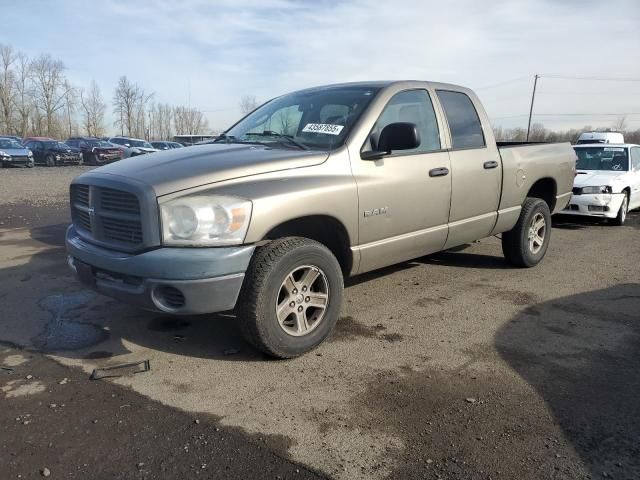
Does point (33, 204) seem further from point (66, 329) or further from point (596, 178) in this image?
point (596, 178)

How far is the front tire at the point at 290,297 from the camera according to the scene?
3.38 m

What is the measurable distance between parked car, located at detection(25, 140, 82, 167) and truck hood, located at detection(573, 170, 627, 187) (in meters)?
28.6

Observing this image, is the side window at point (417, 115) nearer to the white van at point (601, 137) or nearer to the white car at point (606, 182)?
the white car at point (606, 182)

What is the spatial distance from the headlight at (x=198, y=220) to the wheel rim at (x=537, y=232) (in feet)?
13.6

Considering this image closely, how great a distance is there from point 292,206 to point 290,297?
0.65 meters

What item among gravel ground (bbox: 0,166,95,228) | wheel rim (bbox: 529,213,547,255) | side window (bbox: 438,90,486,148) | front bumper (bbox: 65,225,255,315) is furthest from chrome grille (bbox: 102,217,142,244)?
gravel ground (bbox: 0,166,95,228)

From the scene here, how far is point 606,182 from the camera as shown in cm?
942

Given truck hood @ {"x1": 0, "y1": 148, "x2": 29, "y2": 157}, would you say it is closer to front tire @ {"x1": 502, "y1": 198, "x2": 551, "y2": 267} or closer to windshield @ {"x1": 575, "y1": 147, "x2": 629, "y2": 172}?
windshield @ {"x1": 575, "y1": 147, "x2": 629, "y2": 172}

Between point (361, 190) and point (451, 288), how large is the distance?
2.01m

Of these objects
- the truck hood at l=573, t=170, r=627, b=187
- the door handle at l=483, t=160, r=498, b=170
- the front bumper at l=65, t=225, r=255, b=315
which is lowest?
the front bumper at l=65, t=225, r=255, b=315

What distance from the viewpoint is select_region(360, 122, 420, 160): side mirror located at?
3.97 m

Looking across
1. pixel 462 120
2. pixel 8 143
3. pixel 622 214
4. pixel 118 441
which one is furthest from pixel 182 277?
pixel 8 143

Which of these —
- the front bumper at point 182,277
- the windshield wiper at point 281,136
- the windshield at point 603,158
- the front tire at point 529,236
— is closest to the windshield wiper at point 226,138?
the windshield wiper at point 281,136

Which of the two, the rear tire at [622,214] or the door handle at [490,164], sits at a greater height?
the door handle at [490,164]
